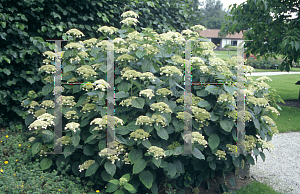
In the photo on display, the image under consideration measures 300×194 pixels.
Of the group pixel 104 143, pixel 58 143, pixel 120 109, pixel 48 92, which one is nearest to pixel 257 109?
pixel 120 109

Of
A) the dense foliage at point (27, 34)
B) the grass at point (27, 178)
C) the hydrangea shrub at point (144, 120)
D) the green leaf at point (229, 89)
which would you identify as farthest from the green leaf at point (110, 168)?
the dense foliage at point (27, 34)

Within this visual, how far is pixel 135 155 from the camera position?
231 cm

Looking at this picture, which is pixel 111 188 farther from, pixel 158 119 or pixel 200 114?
pixel 200 114

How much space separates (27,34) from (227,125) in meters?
3.61

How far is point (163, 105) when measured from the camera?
2.24 m

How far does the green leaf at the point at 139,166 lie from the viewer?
2180mm

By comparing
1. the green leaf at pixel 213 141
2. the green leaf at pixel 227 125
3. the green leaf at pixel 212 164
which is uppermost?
the green leaf at pixel 227 125

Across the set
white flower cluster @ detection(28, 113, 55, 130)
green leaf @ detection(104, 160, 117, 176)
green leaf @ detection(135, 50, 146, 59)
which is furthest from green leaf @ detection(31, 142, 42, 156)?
green leaf @ detection(135, 50, 146, 59)

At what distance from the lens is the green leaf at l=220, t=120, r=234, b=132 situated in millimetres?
2364

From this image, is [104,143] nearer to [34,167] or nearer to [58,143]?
[58,143]

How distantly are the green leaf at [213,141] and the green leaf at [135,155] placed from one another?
0.74m

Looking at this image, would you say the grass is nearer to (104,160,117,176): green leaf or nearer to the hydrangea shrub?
the hydrangea shrub

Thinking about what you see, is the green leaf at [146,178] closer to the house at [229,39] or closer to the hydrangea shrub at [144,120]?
the hydrangea shrub at [144,120]

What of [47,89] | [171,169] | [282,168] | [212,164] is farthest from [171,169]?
[282,168]
